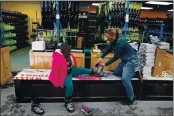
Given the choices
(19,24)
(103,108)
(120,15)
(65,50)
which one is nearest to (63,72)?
(65,50)

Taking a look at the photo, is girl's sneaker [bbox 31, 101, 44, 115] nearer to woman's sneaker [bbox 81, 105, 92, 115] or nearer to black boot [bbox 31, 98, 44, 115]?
black boot [bbox 31, 98, 44, 115]

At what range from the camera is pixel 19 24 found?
1139cm

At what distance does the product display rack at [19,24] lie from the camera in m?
9.77

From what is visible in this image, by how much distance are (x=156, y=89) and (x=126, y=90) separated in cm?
72

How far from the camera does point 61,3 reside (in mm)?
5195

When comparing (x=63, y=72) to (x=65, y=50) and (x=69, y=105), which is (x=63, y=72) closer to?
(x=65, y=50)

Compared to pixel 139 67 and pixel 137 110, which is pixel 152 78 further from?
pixel 137 110

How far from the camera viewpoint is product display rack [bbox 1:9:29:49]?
9775mm

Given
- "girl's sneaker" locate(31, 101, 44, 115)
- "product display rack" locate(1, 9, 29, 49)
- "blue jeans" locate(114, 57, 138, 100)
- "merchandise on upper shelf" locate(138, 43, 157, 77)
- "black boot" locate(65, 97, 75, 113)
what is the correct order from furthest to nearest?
"product display rack" locate(1, 9, 29, 49) < "merchandise on upper shelf" locate(138, 43, 157, 77) < "blue jeans" locate(114, 57, 138, 100) < "black boot" locate(65, 97, 75, 113) < "girl's sneaker" locate(31, 101, 44, 115)

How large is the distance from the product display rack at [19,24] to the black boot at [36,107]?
722cm

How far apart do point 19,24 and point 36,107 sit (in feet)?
30.5

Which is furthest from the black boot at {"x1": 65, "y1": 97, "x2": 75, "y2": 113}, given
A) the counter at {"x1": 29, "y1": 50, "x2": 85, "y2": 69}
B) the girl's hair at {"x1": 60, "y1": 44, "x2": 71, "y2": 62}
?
the counter at {"x1": 29, "y1": 50, "x2": 85, "y2": 69}

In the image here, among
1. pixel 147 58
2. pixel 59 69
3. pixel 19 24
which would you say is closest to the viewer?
pixel 59 69

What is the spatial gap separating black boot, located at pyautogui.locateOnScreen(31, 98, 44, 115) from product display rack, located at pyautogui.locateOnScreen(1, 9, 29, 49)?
722 cm
